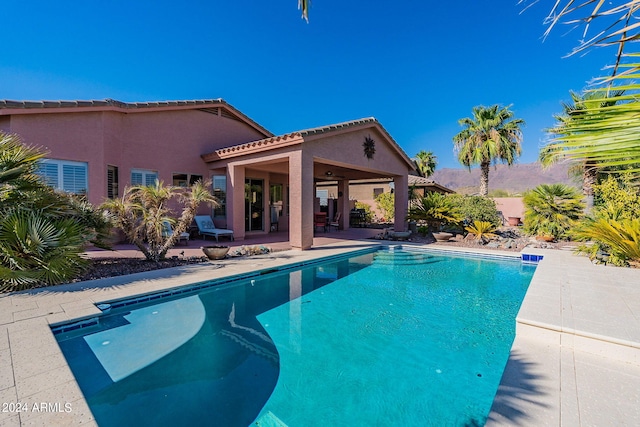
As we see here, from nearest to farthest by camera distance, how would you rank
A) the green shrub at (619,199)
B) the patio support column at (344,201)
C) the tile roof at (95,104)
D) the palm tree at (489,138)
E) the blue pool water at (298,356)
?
the blue pool water at (298,356) → the tile roof at (95,104) → the green shrub at (619,199) → the palm tree at (489,138) → the patio support column at (344,201)

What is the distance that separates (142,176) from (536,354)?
15.2 meters

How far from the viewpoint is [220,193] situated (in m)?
16.3

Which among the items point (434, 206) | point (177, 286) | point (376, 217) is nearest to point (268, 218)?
point (434, 206)

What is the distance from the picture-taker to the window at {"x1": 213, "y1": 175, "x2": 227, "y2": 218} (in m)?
16.2

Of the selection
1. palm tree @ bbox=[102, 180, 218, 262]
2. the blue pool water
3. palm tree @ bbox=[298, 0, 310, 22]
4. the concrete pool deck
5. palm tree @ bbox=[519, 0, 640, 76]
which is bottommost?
the blue pool water

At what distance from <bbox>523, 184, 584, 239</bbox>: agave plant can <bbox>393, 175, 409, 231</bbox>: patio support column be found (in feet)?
20.4

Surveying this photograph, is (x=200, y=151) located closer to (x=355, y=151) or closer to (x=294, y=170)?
(x=294, y=170)

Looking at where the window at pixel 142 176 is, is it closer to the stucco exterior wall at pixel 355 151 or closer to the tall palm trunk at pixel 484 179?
the stucco exterior wall at pixel 355 151

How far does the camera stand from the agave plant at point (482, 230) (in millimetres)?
15414

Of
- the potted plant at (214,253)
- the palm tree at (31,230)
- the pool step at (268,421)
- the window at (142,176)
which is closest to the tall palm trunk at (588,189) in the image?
the potted plant at (214,253)

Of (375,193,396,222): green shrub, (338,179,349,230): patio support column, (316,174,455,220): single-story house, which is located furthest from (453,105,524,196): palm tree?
(338,179,349,230): patio support column

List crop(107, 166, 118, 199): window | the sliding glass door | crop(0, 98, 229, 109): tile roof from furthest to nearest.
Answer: the sliding glass door → crop(107, 166, 118, 199): window → crop(0, 98, 229, 109): tile roof

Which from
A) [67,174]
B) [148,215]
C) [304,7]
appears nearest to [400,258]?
[148,215]

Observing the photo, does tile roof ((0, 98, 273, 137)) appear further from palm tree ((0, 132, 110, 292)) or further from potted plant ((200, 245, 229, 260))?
potted plant ((200, 245, 229, 260))
